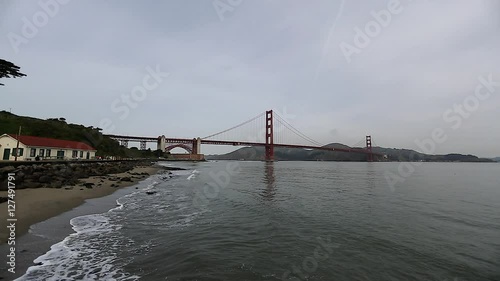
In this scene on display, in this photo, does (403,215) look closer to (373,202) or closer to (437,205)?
(373,202)

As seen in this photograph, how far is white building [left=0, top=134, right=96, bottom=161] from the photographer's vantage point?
2642cm

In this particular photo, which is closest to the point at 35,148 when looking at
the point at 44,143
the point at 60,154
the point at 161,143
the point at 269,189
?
the point at 44,143

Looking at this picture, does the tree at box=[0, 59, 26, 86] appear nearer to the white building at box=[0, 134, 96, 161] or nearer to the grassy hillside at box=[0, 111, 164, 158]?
the white building at box=[0, 134, 96, 161]

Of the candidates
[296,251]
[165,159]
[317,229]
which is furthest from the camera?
[165,159]

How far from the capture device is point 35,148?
2866 centimetres

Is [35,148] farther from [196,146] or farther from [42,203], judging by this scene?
[196,146]

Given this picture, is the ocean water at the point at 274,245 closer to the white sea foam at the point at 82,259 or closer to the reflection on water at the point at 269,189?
the white sea foam at the point at 82,259

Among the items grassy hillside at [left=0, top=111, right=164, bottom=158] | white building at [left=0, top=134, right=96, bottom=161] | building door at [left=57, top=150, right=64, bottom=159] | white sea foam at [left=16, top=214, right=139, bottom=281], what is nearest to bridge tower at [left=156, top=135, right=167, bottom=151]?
grassy hillside at [left=0, top=111, right=164, bottom=158]

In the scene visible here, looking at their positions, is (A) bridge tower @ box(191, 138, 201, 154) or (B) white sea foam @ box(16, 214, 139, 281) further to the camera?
(A) bridge tower @ box(191, 138, 201, 154)

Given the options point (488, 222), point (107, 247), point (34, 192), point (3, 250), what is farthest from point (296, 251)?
point (34, 192)

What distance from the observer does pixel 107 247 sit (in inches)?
263

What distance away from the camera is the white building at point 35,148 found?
26422mm

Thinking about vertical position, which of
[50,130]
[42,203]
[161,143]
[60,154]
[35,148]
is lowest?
[42,203]

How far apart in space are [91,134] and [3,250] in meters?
56.2
